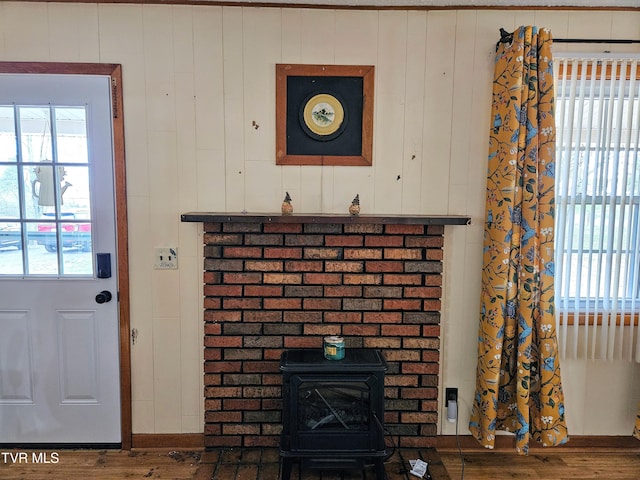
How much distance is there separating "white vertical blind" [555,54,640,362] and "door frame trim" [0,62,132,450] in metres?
2.26

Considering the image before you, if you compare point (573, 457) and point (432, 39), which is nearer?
point (432, 39)

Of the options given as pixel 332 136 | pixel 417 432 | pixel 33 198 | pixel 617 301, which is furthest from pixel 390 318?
pixel 33 198

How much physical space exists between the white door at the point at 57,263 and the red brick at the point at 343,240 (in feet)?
3.74

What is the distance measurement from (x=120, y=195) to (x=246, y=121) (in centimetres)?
76

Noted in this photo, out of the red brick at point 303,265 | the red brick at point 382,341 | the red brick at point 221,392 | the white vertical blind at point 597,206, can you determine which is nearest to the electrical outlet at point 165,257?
the red brick at point 303,265

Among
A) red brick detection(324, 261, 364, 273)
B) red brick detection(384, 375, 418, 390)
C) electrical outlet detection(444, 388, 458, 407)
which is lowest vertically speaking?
electrical outlet detection(444, 388, 458, 407)

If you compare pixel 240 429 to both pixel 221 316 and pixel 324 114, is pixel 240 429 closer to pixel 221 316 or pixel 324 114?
pixel 221 316

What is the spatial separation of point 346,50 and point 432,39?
1.47 feet

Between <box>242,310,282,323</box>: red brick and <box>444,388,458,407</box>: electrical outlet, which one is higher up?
<box>242,310,282,323</box>: red brick

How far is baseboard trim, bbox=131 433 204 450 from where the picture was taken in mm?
2186

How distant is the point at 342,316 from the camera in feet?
6.98

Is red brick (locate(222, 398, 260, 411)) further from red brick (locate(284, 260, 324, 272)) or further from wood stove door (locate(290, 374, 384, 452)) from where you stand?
red brick (locate(284, 260, 324, 272))

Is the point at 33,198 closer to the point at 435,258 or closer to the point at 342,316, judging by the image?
the point at 342,316

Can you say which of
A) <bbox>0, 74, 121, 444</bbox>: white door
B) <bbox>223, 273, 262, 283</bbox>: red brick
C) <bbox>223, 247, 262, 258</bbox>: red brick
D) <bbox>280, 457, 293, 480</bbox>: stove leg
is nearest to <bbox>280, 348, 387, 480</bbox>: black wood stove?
<bbox>280, 457, 293, 480</bbox>: stove leg
